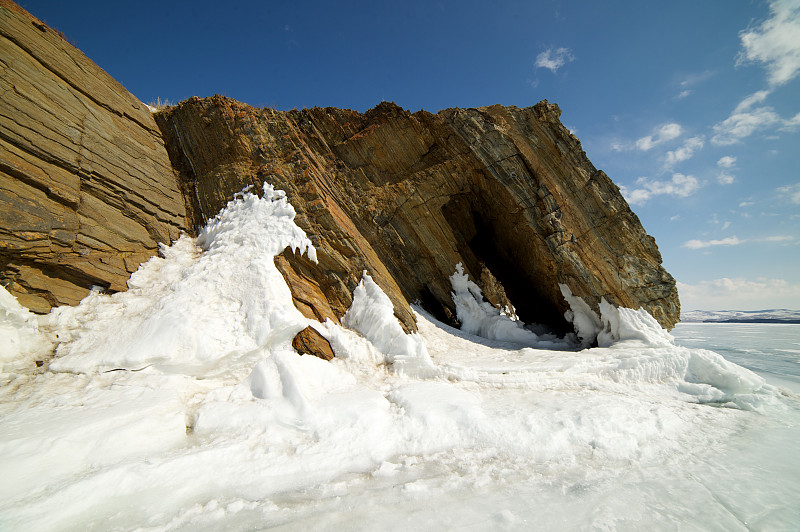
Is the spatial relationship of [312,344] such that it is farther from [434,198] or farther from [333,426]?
[434,198]

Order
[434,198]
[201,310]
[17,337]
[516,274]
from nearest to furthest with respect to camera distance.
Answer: [17,337]
[201,310]
[434,198]
[516,274]

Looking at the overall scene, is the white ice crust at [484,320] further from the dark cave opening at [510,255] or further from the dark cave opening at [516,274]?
the dark cave opening at [516,274]

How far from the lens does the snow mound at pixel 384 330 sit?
814cm

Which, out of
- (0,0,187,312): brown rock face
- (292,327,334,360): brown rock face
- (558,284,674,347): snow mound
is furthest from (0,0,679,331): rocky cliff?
(292,327,334,360): brown rock face

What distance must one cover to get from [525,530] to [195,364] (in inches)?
241

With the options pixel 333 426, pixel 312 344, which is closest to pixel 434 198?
pixel 312 344

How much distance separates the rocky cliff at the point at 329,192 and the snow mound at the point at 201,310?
57 cm

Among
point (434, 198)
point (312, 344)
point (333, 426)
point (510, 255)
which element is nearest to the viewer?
point (333, 426)

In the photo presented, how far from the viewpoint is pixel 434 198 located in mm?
14492

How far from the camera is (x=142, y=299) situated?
7289 mm

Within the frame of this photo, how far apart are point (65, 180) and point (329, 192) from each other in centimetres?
737

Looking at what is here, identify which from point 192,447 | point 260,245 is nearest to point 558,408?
point 192,447

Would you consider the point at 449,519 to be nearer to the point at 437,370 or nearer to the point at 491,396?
the point at 491,396

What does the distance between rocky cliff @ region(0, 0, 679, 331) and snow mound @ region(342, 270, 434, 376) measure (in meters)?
0.44
